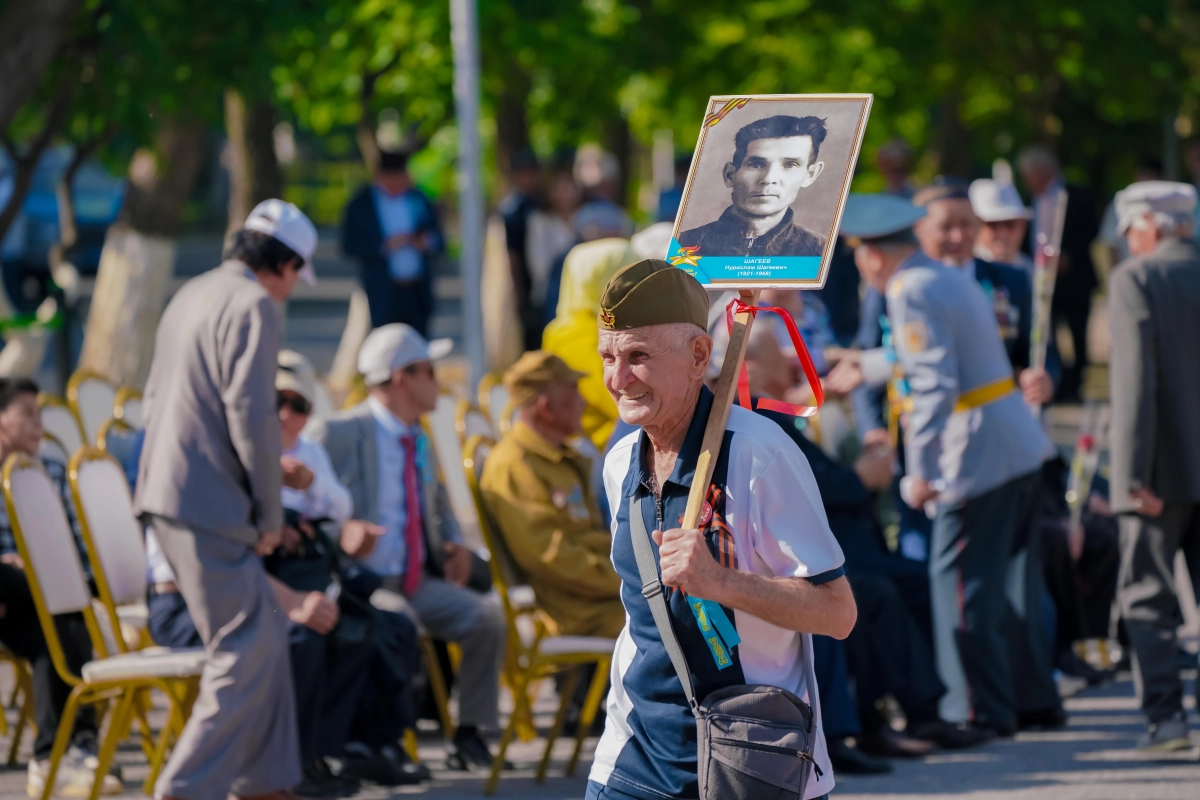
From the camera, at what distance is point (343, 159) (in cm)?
5956

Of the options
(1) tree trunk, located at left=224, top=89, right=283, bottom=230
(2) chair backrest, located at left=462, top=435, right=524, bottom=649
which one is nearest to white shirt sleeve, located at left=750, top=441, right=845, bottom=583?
(2) chair backrest, located at left=462, top=435, right=524, bottom=649

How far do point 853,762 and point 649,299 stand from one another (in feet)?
12.4

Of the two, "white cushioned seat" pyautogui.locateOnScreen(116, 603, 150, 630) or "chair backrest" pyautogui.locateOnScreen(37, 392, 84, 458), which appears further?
"chair backrest" pyautogui.locateOnScreen(37, 392, 84, 458)

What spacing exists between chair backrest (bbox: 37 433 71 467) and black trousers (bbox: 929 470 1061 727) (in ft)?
11.9

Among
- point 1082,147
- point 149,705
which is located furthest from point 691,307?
point 1082,147

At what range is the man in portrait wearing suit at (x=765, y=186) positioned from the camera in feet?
12.1

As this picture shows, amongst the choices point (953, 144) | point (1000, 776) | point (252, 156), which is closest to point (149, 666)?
A: point (1000, 776)

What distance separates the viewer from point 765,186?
3723 millimetres

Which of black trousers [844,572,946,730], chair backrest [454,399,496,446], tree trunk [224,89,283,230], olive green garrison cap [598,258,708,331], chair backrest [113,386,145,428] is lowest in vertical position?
black trousers [844,572,946,730]

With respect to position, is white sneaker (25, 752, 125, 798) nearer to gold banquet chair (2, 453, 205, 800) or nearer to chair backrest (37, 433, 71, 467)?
gold banquet chair (2, 453, 205, 800)

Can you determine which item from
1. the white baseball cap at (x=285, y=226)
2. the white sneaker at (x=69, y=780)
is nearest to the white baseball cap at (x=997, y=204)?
the white baseball cap at (x=285, y=226)

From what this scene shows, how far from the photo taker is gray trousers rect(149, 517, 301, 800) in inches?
227

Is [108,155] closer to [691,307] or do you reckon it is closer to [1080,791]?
[1080,791]

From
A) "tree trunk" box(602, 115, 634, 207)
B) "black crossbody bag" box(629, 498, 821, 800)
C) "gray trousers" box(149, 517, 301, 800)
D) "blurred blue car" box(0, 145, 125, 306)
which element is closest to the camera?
"black crossbody bag" box(629, 498, 821, 800)
